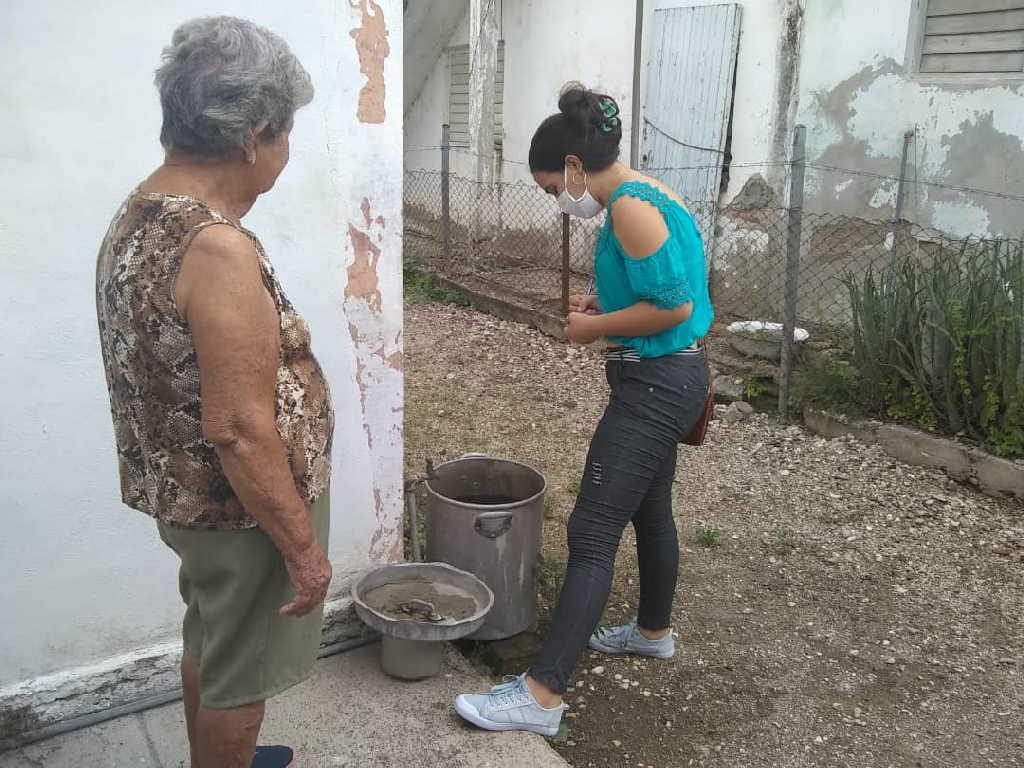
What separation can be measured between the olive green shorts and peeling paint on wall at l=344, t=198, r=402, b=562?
0.89m

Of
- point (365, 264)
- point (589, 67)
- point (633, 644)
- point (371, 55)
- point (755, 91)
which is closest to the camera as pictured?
point (371, 55)

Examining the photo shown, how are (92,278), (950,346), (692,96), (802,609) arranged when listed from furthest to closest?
(692,96) < (950,346) < (802,609) < (92,278)

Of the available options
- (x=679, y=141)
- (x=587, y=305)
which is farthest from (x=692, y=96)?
(x=587, y=305)

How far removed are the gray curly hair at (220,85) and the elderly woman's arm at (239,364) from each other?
0.17m

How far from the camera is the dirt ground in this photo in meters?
2.76

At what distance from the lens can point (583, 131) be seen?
7.94 feet

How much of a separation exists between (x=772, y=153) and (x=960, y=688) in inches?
180

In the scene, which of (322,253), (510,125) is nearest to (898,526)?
(322,253)

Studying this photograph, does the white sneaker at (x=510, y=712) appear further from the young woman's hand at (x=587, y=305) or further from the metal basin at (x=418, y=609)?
the young woman's hand at (x=587, y=305)

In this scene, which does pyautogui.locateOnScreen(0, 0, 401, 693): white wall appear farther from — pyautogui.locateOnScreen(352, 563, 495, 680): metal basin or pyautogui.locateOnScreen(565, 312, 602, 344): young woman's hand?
pyautogui.locateOnScreen(565, 312, 602, 344): young woman's hand

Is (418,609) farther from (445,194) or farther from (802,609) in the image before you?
(445,194)

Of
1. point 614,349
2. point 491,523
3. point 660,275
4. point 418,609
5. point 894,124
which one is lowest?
point 418,609

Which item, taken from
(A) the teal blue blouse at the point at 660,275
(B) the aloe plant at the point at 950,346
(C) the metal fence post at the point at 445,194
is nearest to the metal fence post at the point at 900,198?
(B) the aloe plant at the point at 950,346

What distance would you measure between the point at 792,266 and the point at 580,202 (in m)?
3.12
